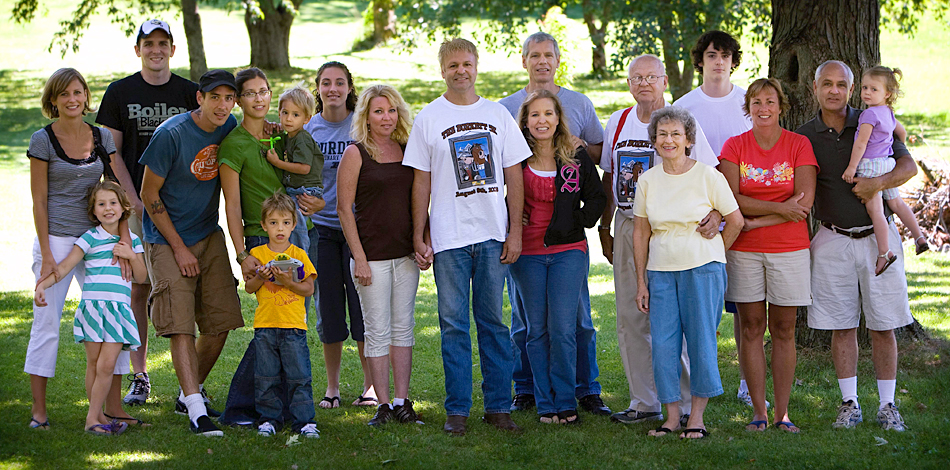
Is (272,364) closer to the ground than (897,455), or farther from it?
farther from it

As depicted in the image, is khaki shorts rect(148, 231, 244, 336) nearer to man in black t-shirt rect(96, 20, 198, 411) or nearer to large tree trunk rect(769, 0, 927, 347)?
man in black t-shirt rect(96, 20, 198, 411)

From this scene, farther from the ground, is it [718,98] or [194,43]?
[194,43]

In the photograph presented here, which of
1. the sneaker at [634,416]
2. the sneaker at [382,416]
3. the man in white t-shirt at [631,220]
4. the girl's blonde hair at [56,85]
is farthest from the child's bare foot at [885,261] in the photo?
the girl's blonde hair at [56,85]

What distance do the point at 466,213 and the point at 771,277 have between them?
1.71 m

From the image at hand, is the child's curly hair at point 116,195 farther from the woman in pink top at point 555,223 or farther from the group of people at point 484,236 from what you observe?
the woman in pink top at point 555,223

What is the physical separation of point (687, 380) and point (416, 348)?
2.65m

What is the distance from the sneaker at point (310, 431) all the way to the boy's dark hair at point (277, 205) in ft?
3.82

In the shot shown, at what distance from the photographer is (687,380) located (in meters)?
4.78

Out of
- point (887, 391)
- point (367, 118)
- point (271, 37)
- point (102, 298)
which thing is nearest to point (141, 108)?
point (102, 298)

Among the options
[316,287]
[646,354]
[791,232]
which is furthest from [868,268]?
[316,287]

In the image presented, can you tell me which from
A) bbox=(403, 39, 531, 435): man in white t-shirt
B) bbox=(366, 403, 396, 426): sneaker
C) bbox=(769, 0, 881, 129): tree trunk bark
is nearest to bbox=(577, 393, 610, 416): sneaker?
bbox=(403, 39, 531, 435): man in white t-shirt

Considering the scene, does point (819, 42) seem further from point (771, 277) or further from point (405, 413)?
point (405, 413)

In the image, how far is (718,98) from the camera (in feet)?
16.3

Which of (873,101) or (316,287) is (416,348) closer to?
(316,287)
